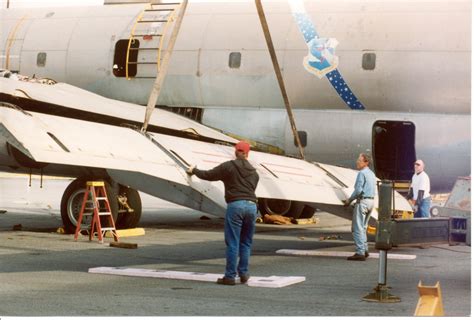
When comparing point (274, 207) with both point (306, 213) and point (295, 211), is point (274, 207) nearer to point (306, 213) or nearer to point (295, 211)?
point (295, 211)

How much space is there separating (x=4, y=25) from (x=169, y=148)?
39.8ft

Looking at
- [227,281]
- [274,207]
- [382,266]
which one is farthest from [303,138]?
[382,266]

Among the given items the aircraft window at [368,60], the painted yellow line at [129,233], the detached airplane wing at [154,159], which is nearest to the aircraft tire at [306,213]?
the painted yellow line at [129,233]

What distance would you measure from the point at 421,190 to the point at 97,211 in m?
7.00

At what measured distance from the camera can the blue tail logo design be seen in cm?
2245

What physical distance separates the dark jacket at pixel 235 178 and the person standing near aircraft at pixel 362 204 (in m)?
4.13

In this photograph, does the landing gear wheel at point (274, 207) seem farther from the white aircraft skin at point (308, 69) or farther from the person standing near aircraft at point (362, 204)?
the person standing near aircraft at point (362, 204)

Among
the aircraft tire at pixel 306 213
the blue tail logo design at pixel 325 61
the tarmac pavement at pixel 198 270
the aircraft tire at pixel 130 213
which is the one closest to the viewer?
the tarmac pavement at pixel 198 270

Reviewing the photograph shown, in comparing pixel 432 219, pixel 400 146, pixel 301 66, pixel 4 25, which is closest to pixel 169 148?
pixel 432 219

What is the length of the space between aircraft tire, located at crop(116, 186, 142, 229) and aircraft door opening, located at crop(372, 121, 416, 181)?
18.2ft

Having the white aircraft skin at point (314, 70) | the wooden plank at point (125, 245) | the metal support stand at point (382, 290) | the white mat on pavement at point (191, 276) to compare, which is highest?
the white aircraft skin at point (314, 70)

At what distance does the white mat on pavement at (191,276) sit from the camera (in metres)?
14.0

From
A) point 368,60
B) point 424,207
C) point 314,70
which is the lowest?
point 424,207

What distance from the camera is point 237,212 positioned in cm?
1412
